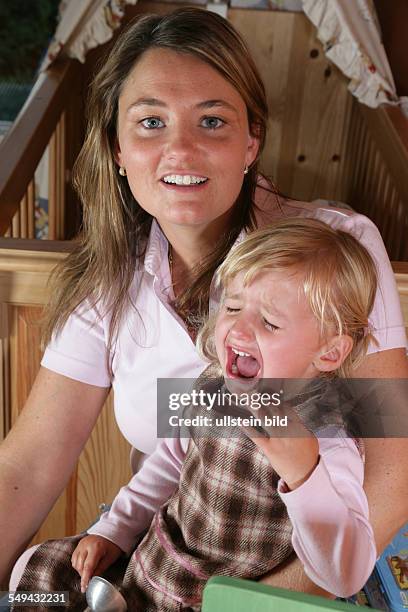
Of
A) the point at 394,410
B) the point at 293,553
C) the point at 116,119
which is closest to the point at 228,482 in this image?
the point at 293,553

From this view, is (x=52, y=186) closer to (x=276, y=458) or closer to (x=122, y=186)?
(x=122, y=186)

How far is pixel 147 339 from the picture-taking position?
111 centimetres

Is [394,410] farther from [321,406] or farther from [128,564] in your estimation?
[128,564]

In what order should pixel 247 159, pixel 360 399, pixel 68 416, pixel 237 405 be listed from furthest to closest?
1. pixel 68 416
2. pixel 247 159
3. pixel 360 399
4. pixel 237 405

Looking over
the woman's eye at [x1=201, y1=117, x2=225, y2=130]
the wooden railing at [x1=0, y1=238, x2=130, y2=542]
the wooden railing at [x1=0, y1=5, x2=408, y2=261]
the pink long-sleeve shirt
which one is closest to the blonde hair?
the pink long-sleeve shirt

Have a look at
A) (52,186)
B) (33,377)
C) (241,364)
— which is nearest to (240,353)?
(241,364)

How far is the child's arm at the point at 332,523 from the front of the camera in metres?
0.70

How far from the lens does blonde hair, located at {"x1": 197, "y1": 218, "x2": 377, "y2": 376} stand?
722 millimetres

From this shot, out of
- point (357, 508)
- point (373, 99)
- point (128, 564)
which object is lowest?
point (128, 564)

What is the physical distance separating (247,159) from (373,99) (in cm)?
166

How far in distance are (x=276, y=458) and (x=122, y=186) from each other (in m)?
0.53

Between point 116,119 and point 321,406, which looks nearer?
point 321,406

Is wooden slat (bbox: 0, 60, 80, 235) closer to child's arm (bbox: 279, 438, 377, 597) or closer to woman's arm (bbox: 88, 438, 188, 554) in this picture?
woman's arm (bbox: 88, 438, 188, 554)

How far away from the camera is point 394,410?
3.01 ft
